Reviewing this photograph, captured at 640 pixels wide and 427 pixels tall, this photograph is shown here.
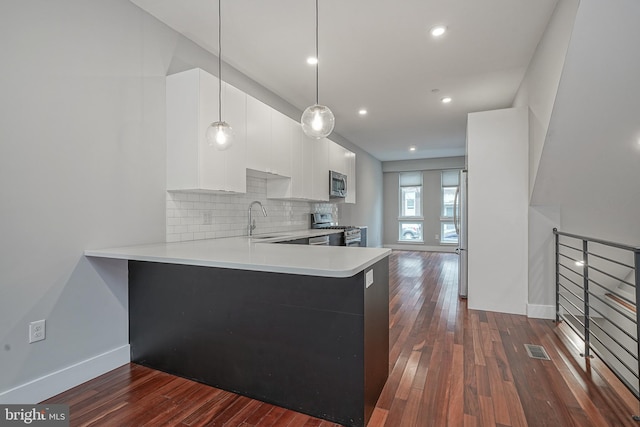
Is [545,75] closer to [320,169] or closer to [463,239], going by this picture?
[463,239]

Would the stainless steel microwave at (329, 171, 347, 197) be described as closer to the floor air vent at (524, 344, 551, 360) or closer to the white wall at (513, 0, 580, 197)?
the white wall at (513, 0, 580, 197)

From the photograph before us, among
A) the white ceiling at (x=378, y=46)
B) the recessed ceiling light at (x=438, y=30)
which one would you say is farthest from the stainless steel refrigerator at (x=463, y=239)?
the recessed ceiling light at (x=438, y=30)

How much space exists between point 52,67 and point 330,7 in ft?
6.52

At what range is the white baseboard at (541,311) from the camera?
3.46m

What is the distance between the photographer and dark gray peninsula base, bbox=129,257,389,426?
1.71 metres

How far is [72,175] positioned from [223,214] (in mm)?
1481

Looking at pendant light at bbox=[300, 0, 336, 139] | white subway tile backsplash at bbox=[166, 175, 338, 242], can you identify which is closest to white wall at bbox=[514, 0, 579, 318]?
pendant light at bbox=[300, 0, 336, 139]

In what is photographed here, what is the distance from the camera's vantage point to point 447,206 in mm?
9469

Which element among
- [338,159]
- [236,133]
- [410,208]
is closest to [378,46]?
[236,133]

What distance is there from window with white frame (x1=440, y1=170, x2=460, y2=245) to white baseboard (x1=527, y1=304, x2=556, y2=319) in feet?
20.0

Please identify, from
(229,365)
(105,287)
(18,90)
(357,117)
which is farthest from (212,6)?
(357,117)

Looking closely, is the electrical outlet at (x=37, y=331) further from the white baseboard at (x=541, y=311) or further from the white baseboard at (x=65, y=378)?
the white baseboard at (x=541, y=311)

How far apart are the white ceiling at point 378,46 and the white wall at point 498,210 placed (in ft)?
2.24

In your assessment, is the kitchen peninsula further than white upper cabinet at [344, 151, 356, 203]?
No
